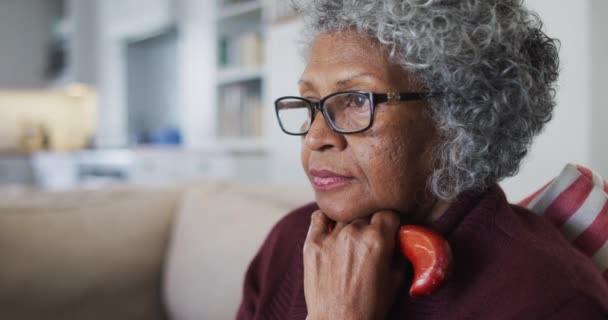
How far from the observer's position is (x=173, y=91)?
16.5 feet

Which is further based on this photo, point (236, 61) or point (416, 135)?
point (236, 61)

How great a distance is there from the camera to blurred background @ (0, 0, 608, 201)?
159 centimetres

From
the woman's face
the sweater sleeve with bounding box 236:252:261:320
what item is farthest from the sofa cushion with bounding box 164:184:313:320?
the woman's face

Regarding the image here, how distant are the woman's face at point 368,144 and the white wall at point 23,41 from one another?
5928 mm

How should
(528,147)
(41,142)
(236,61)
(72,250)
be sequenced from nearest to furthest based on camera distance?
(528,147), (72,250), (236,61), (41,142)

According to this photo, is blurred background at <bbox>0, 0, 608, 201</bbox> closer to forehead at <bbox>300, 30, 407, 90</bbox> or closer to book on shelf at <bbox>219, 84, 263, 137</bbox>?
book on shelf at <bbox>219, 84, 263, 137</bbox>

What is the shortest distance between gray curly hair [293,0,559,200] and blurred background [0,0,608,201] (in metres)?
0.51

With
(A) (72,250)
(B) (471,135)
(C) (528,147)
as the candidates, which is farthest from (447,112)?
(A) (72,250)

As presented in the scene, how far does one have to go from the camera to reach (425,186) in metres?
0.81

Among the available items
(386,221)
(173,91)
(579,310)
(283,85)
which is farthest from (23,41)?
(579,310)

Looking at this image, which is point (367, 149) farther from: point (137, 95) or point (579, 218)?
point (137, 95)

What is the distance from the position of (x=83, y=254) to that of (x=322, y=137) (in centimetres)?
89

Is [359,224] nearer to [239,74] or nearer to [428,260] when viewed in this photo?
[428,260]

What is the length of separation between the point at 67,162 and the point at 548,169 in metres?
4.71
